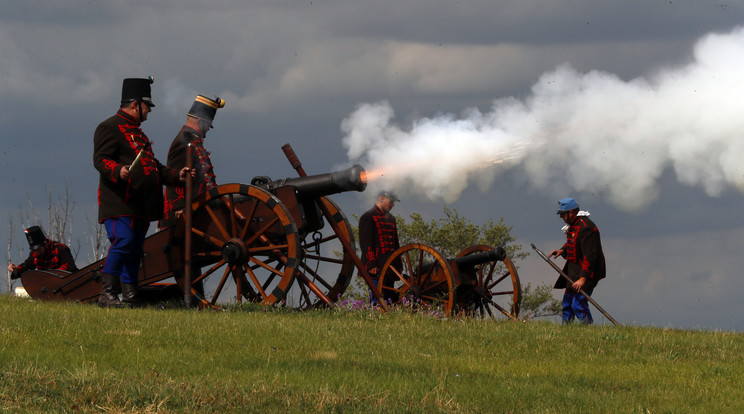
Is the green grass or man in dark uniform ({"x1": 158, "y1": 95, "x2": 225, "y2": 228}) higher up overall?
man in dark uniform ({"x1": 158, "y1": 95, "x2": 225, "y2": 228})

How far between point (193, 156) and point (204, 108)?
0.90 metres

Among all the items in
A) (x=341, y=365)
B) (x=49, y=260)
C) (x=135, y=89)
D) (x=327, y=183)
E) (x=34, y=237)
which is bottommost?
(x=341, y=365)

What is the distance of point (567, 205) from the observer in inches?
498

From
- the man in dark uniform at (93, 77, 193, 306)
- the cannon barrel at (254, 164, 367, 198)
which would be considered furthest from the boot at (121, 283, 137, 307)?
the cannon barrel at (254, 164, 367, 198)

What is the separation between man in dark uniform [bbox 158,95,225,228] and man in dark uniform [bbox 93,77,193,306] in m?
0.39

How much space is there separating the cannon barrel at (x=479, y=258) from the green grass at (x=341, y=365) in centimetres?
251

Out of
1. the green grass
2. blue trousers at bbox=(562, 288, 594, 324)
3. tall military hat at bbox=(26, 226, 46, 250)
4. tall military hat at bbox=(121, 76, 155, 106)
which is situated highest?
tall military hat at bbox=(121, 76, 155, 106)

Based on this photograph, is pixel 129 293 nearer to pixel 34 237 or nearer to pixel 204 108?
pixel 204 108

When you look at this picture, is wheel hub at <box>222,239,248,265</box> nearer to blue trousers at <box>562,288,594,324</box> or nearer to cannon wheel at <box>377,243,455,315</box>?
cannon wheel at <box>377,243,455,315</box>

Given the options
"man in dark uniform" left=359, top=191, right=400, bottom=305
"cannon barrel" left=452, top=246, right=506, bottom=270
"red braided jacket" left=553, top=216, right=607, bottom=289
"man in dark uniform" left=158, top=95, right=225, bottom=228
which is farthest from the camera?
"man in dark uniform" left=359, top=191, right=400, bottom=305

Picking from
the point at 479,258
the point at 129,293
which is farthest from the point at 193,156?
the point at 479,258

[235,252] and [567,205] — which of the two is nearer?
[235,252]

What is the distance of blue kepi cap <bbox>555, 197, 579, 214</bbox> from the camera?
12.6 metres

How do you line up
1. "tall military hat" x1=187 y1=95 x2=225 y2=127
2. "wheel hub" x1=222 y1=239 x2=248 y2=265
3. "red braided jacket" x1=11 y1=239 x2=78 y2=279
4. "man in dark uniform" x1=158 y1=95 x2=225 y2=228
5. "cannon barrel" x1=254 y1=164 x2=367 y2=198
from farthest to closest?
"red braided jacket" x1=11 y1=239 x2=78 y2=279 < "tall military hat" x1=187 y1=95 x2=225 y2=127 < "man in dark uniform" x1=158 y1=95 x2=225 y2=228 < "cannon barrel" x1=254 y1=164 x2=367 y2=198 < "wheel hub" x1=222 y1=239 x2=248 y2=265
